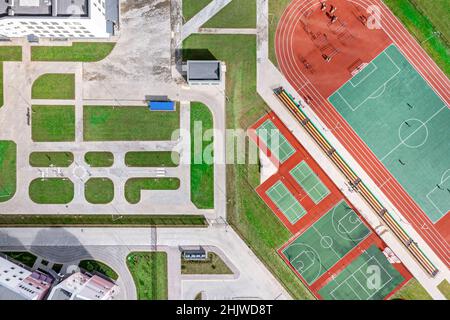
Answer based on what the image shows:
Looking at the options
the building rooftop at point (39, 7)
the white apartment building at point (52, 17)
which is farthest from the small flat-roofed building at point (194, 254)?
the building rooftop at point (39, 7)

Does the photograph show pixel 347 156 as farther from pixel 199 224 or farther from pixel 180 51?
pixel 180 51

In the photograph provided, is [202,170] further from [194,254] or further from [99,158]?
[99,158]

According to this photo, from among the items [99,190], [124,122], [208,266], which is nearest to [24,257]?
[99,190]

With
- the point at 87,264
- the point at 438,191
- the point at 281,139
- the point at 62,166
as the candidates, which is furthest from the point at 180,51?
the point at 438,191

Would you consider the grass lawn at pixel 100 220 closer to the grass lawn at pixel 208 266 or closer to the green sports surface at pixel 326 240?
the grass lawn at pixel 208 266

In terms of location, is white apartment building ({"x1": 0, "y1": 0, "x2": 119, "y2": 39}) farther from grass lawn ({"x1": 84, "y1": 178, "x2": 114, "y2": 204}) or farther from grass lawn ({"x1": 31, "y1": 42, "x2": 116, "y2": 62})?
grass lawn ({"x1": 84, "y1": 178, "x2": 114, "y2": 204})
